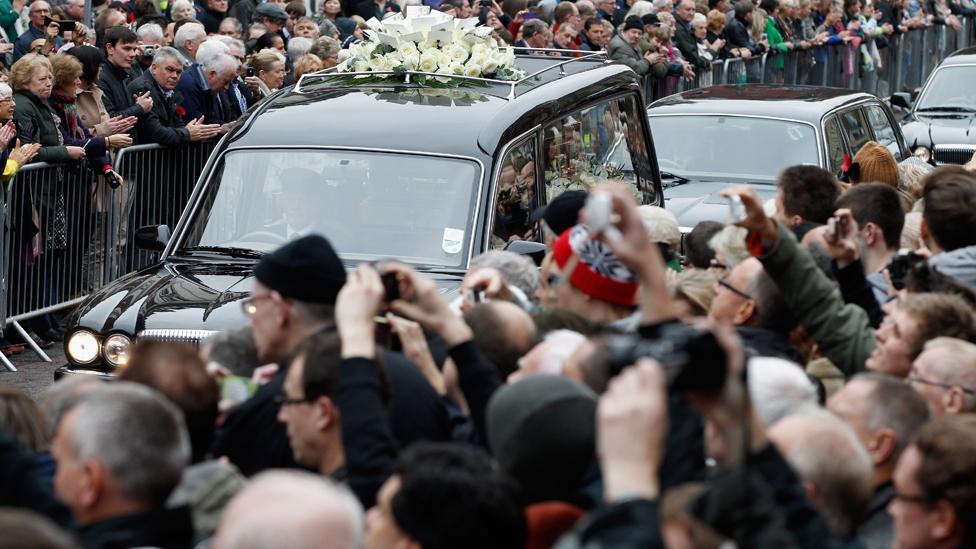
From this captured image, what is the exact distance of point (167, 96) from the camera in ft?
40.9

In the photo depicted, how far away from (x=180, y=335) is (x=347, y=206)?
1.20 meters

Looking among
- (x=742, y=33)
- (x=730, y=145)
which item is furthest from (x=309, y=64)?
(x=742, y=33)

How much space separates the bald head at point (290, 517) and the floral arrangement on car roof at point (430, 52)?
20.5ft

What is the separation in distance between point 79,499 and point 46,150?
7418 mm

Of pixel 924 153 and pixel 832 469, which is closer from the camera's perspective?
pixel 832 469

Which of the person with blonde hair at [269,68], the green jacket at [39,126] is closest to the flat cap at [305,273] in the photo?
the green jacket at [39,126]

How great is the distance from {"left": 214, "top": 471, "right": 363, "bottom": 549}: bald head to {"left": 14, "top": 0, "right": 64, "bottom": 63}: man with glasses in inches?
416

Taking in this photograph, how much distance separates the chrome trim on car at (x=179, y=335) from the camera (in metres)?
7.50

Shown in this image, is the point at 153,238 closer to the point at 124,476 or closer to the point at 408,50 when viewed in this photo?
the point at 408,50

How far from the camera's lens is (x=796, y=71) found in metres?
25.8

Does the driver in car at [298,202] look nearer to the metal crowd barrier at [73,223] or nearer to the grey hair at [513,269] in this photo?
the grey hair at [513,269]

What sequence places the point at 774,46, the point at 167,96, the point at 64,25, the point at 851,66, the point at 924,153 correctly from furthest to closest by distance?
1. the point at 851,66
2. the point at 774,46
3. the point at 924,153
4. the point at 64,25
5. the point at 167,96

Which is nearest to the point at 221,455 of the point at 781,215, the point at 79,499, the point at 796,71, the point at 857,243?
the point at 79,499

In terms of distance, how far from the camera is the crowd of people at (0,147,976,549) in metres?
3.21
